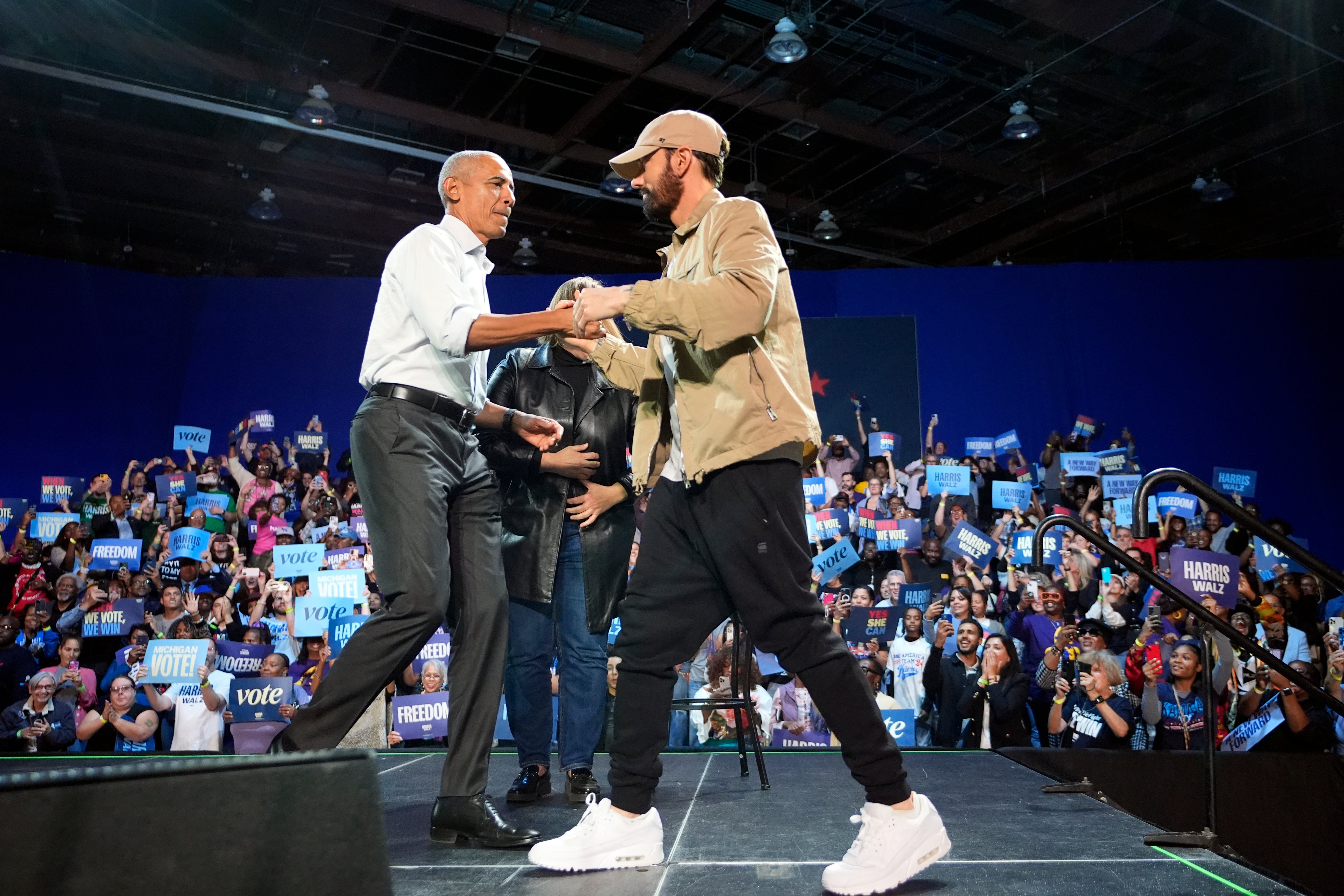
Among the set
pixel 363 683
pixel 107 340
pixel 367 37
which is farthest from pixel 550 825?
pixel 107 340

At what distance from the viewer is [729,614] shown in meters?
2.06

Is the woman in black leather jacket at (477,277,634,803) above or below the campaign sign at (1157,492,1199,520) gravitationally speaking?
below

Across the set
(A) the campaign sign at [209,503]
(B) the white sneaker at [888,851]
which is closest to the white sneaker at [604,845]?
(B) the white sneaker at [888,851]

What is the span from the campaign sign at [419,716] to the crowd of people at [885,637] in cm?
15

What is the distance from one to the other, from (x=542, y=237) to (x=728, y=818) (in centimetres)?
1191

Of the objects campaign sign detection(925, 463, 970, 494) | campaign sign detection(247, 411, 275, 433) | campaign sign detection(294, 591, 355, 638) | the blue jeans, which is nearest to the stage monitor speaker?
the blue jeans

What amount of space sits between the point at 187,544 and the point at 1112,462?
7603 mm

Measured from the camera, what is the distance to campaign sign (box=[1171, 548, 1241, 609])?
5246 mm

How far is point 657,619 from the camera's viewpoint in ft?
6.59

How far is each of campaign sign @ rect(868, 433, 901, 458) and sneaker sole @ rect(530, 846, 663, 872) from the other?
7849mm

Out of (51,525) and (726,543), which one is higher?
(51,525)

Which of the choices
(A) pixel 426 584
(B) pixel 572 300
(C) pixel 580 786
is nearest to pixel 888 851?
(A) pixel 426 584

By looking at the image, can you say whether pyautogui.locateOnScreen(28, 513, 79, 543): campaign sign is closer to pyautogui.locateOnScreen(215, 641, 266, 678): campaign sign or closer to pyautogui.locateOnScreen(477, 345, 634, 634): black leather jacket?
pyautogui.locateOnScreen(215, 641, 266, 678): campaign sign

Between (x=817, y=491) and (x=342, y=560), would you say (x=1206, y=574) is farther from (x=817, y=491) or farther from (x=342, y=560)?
(x=342, y=560)
